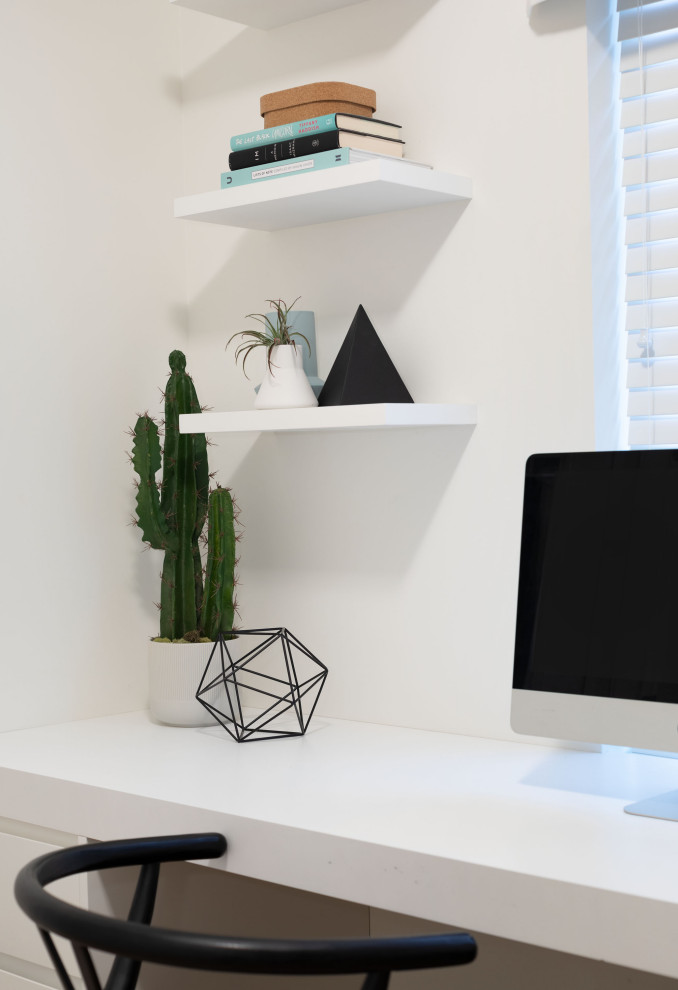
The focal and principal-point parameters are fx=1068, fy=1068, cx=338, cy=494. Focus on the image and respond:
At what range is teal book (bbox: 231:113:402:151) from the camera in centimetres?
163

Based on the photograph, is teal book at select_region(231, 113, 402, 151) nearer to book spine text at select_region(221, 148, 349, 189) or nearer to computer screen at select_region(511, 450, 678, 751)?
book spine text at select_region(221, 148, 349, 189)

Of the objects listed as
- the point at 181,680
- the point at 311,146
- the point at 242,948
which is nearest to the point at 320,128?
the point at 311,146

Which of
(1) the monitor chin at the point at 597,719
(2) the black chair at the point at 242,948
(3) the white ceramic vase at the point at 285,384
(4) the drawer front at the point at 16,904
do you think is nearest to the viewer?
(2) the black chair at the point at 242,948

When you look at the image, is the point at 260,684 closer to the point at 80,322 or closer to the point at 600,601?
the point at 80,322

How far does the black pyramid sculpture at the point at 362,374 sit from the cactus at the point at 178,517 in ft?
0.96

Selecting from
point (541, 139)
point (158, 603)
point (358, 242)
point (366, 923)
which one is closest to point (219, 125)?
point (358, 242)

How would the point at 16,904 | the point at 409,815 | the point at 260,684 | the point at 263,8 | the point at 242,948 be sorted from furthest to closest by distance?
1. the point at 260,684
2. the point at 263,8
3. the point at 16,904
4. the point at 409,815
5. the point at 242,948

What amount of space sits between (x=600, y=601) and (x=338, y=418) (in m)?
0.51

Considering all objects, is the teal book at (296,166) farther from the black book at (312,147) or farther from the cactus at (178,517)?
the cactus at (178,517)

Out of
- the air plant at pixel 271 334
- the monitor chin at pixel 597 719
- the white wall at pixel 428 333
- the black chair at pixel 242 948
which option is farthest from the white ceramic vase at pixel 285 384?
the black chair at pixel 242 948

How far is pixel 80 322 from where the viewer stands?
1962 millimetres

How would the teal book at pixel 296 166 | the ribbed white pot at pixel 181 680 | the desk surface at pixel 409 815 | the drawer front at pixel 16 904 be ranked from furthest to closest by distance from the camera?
the ribbed white pot at pixel 181 680 → the teal book at pixel 296 166 → the drawer front at pixel 16 904 → the desk surface at pixel 409 815

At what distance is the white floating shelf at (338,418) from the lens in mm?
1583

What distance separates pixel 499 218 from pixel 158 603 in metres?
0.97
